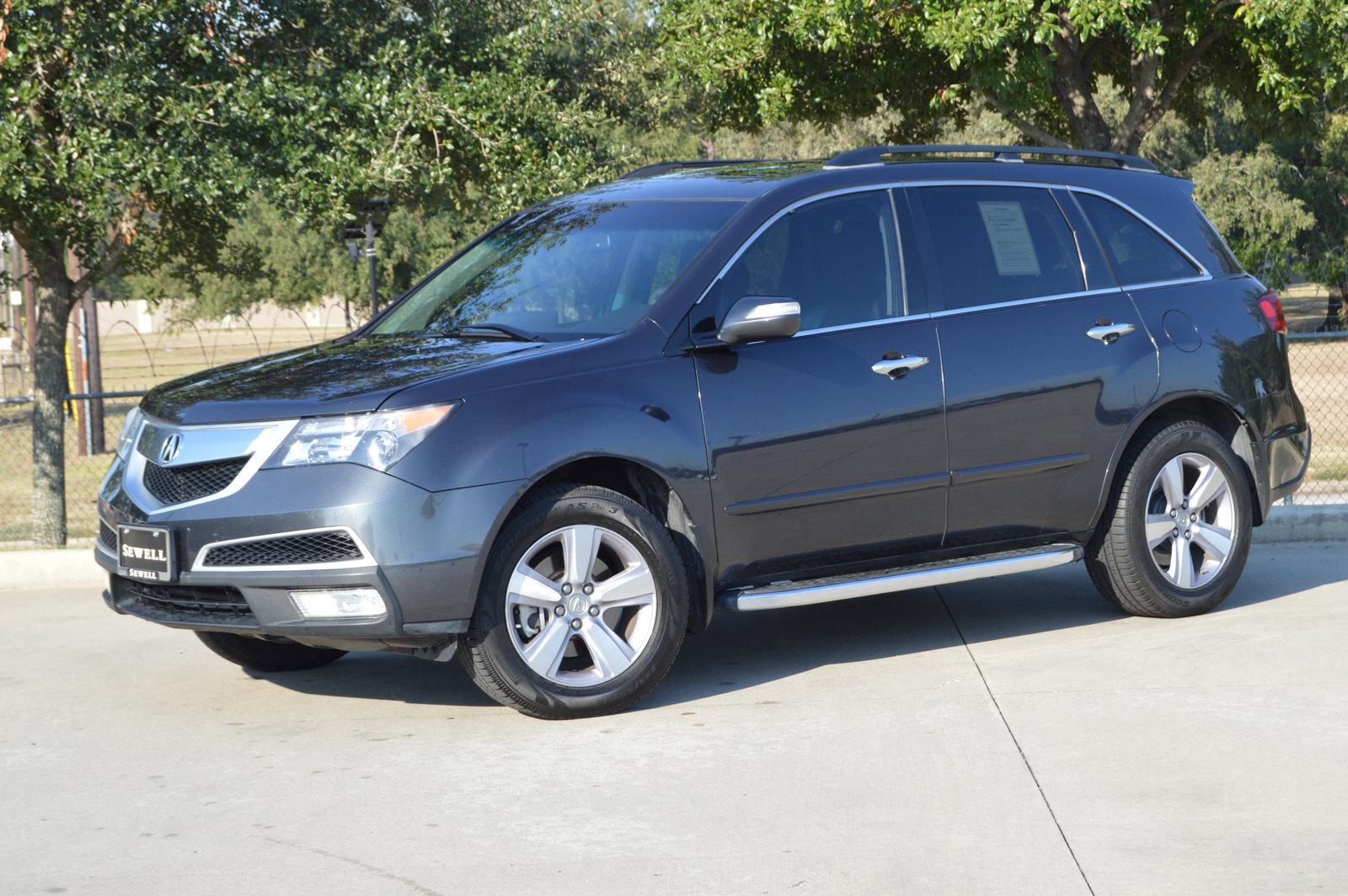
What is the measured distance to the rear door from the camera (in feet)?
21.8

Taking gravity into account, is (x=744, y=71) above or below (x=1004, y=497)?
above

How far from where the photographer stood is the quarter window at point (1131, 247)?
729 centimetres

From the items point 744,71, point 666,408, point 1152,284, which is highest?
point 744,71

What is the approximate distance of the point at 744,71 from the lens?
19.0 metres

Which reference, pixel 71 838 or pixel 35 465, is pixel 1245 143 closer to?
pixel 35 465

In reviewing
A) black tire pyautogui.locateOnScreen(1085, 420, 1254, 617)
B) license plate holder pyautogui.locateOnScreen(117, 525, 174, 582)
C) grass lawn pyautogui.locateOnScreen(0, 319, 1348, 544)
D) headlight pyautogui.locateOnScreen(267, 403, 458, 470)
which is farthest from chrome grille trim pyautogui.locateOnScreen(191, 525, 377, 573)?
grass lawn pyautogui.locateOnScreen(0, 319, 1348, 544)

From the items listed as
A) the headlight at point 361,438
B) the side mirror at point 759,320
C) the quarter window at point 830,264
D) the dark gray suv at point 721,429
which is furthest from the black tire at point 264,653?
the quarter window at point 830,264

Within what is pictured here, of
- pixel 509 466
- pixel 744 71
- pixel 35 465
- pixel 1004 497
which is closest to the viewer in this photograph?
pixel 509 466

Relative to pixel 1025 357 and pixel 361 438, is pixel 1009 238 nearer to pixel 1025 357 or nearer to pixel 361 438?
pixel 1025 357

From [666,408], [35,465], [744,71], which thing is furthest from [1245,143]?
[666,408]

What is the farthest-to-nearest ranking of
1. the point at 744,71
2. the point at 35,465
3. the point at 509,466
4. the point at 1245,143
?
the point at 1245,143
the point at 744,71
the point at 35,465
the point at 509,466

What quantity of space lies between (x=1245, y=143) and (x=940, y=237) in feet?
130

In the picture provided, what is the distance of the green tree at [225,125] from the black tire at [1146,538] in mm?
6633

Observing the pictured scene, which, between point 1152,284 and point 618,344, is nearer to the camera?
point 618,344
